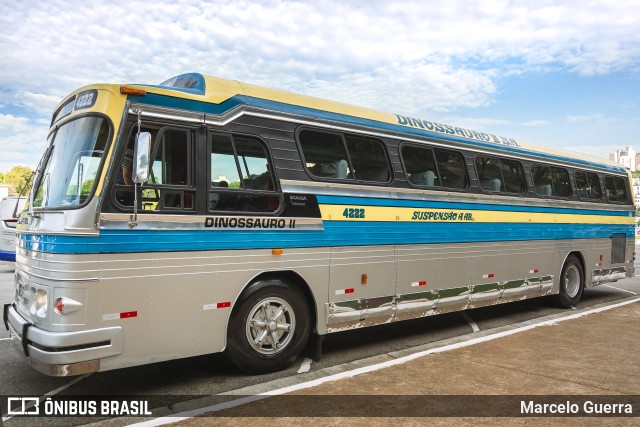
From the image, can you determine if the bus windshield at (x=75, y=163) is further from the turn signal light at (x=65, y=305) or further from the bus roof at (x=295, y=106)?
the turn signal light at (x=65, y=305)

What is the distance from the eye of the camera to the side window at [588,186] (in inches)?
421

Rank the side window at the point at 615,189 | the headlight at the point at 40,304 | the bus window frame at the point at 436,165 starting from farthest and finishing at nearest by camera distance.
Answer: the side window at the point at 615,189, the bus window frame at the point at 436,165, the headlight at the point at 40,304

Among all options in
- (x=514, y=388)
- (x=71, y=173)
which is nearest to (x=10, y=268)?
(x=71, y=173)

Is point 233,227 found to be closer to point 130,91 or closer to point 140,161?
point 140,161

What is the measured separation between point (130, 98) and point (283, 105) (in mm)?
1800

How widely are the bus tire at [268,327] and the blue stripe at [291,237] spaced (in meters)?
0.53

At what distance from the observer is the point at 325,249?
237 inches

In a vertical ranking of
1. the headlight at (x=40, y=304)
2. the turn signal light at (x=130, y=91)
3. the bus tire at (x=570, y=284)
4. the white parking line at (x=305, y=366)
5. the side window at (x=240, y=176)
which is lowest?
the white parking line at (x=305, y=366)

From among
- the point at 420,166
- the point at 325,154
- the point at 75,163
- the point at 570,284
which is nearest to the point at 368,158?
the point at 325,154

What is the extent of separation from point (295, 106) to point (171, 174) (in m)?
1.84

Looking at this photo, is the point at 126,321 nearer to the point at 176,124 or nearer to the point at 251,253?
the point at 251,253

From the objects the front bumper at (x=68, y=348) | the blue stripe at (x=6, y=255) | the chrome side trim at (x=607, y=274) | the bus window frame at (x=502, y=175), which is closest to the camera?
the front bumper at (x=68, y=348)

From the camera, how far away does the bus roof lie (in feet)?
16.8

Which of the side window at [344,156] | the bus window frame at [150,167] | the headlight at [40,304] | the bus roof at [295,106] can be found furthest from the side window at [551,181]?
the headlight at [40,304]
